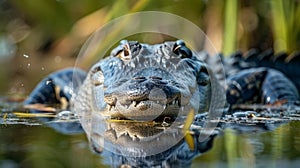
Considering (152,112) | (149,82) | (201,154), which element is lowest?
(201,154)

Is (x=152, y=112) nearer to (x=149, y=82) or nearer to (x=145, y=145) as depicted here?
(x=149, y=82)

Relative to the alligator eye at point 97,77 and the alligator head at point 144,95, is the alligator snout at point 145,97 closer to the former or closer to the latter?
the alligator head at point 144,95

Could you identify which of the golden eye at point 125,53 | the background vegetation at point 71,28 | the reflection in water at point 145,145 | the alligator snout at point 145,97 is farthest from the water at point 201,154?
the background vegetation at point 71,28

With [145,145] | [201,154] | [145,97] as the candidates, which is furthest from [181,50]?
[201,154]

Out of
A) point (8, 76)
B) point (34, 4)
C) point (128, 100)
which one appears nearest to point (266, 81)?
point (128, 100)

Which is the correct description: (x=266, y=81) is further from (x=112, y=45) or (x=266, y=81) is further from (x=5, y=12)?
(x=5, y=12)

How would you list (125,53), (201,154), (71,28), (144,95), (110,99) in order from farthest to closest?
(71,28) < (125,53) < (110,99) < (144,95) < (201,154)

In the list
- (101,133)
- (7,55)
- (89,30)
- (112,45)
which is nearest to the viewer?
(101,133)
